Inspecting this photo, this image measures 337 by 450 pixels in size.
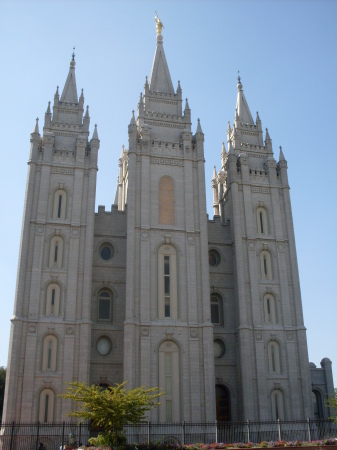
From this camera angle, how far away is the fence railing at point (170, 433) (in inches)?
1154

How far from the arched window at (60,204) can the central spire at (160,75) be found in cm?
1288

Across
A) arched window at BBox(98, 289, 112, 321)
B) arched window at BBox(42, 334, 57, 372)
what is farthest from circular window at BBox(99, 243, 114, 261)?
arched window at BBox(42, 334, 57, 372)

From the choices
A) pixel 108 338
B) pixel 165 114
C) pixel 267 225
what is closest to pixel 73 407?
pixel 108 338

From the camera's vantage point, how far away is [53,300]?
110ft

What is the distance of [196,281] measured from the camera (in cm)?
3553

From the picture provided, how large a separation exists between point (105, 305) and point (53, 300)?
4.06 m

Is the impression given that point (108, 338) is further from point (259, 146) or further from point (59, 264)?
point (259, 146)

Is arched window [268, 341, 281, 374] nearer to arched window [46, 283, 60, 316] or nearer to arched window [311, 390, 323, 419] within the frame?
arched window [311, 390, 323, 419]

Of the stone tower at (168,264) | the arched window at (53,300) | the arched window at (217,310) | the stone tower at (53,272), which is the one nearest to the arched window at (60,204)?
the stone tower at (53,272)

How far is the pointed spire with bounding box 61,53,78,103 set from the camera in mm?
41438

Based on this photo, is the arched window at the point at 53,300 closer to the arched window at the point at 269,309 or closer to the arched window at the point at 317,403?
the arched window at the point at 269,309

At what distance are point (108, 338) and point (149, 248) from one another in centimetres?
681

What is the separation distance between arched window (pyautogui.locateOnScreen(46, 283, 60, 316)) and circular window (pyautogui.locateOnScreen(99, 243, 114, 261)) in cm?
479

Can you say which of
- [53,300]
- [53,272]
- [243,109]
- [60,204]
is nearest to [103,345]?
[53,300]
